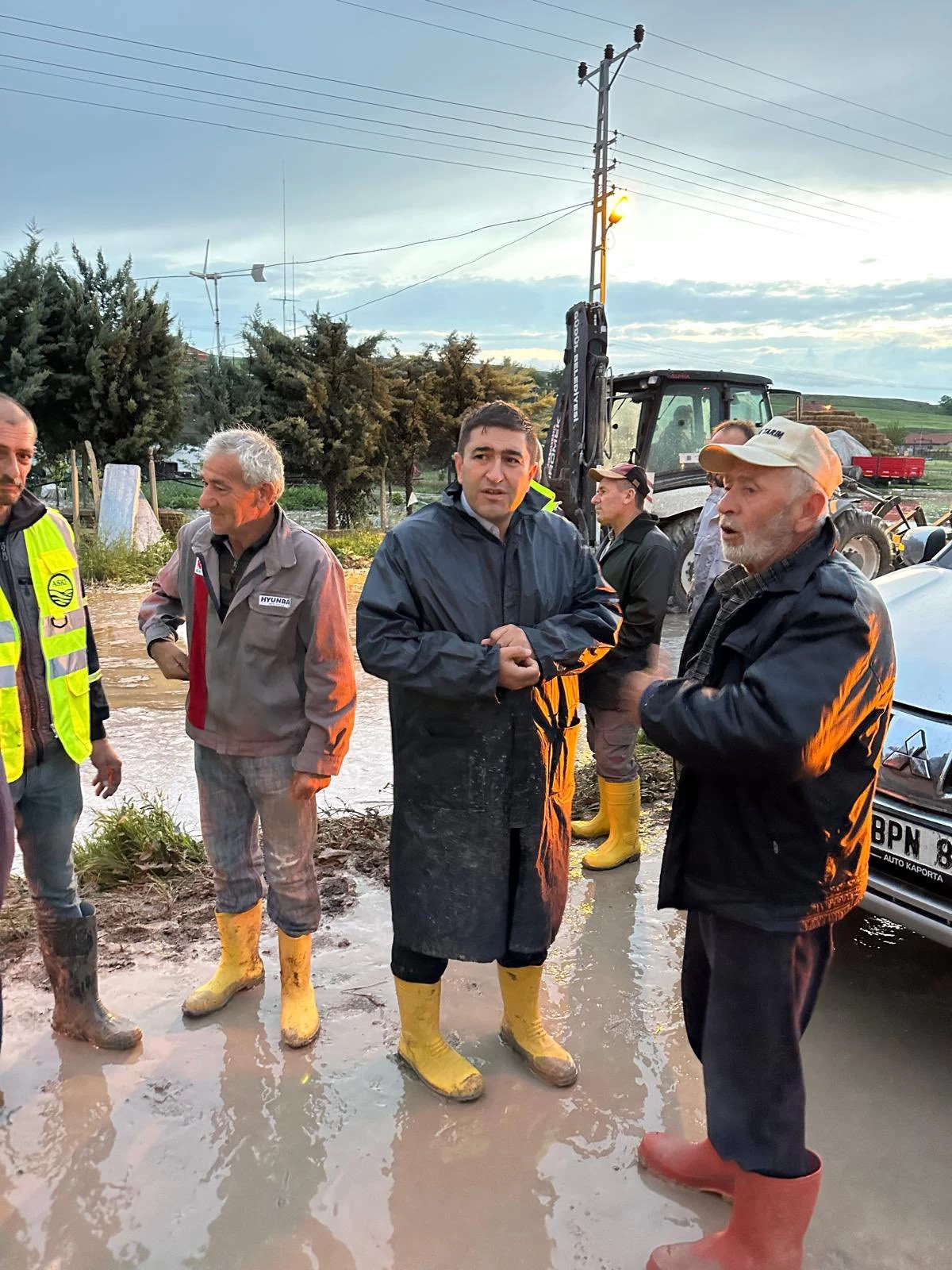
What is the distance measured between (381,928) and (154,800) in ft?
5.64

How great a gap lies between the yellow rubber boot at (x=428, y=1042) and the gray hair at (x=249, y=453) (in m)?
1.62

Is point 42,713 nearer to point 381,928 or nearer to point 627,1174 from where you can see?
point 381,928

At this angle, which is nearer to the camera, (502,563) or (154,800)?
(502,563)

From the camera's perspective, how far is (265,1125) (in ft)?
8.37

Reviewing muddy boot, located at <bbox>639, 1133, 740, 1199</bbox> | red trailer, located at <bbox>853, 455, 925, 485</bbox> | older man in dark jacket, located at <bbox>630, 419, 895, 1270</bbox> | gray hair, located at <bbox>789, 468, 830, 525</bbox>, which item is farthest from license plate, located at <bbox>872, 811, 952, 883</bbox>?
red trailer, located at <bbox>853, 455, 925, 485</bbox>

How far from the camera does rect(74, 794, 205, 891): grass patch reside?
3.96 m

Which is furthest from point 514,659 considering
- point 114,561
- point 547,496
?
point 114,561

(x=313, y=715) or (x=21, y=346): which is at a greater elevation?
(x=21, y=346)

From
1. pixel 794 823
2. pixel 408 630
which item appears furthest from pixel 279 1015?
pixel 794 823

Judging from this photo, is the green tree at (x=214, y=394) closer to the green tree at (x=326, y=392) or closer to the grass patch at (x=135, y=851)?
the green tree at (x=326, y=392)

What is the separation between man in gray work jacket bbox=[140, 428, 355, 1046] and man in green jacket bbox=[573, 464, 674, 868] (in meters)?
1.59

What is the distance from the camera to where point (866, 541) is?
11281 mm

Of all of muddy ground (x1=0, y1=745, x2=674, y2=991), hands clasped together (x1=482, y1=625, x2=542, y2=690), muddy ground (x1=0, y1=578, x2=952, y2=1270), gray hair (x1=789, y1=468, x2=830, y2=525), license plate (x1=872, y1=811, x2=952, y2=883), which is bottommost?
muddy ground (x1=0, y1=578, x2=952, y2=1270)

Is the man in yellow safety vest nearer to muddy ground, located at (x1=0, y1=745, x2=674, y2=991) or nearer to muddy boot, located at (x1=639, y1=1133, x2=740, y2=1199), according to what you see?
muddy ground, located at (x1=0, y1=745, x2=674, y2=991)
